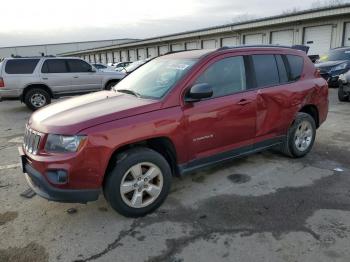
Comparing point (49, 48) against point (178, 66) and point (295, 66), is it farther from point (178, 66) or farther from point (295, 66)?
point (178, 66)

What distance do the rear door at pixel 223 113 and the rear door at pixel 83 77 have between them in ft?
29.7

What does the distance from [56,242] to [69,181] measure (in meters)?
0.61

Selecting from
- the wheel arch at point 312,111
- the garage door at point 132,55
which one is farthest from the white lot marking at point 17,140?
the garage door at point 132,55

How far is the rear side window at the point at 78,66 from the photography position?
40.3 ft

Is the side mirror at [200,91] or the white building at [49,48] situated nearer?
the side mirror at [200,91]

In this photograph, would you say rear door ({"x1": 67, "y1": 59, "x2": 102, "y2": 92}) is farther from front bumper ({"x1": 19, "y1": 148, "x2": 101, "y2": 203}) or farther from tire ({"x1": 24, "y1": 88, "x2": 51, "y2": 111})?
front bumper ({"x1": 19, "y1": 148, "x2": 101, "y2": 203})

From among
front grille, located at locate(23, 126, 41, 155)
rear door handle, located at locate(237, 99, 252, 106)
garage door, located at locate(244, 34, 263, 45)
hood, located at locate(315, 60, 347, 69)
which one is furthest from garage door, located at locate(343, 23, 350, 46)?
front grille, located at locate(23, 126, 41, 155)

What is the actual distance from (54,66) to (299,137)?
9361mm

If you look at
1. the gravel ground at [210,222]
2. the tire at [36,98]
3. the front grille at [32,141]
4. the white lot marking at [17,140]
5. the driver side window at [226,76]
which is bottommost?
the white lot marking at [17,140]

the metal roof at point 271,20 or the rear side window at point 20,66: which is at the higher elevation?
the metal roof at point 271,20

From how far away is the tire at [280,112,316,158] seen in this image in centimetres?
516

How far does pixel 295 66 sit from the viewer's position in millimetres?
Answer: 5184

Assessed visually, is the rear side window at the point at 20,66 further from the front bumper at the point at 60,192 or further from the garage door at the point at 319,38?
the garage door at the point at 319,38

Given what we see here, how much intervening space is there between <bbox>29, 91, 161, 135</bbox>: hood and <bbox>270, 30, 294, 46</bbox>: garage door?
930 inches
